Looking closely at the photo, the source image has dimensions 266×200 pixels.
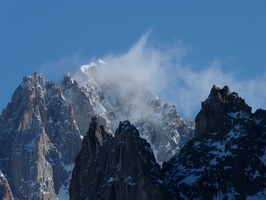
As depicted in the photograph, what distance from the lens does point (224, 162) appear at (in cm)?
18825

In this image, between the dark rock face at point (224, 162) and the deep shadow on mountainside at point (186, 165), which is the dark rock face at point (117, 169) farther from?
the dark rock face at point (224, 162)

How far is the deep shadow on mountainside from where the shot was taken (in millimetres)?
174125

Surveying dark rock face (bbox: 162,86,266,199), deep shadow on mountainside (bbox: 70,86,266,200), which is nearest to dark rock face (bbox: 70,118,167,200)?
deep shadow on mountainside (bbox: 70,86,266,200)

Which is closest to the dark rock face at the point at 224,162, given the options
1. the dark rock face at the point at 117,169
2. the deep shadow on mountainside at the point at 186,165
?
the deep shadow on mountainside at the point at 186,165

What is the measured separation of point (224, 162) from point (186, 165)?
21.8ft

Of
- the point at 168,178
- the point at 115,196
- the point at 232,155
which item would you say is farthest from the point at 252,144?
the point at 115,196

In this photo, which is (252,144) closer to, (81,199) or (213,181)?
(213,181)

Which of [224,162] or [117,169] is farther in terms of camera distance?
[224,162]

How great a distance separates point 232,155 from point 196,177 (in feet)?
25.9

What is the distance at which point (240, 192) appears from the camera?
184000 millimetres

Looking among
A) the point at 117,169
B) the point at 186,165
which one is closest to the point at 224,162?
the point at 186,165

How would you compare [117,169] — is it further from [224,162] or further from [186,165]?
[224,162]

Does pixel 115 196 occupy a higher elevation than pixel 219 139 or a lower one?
lower

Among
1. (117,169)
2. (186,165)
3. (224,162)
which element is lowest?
(117,169)
